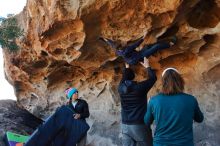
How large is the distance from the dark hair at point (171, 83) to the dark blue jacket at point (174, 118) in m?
0.05

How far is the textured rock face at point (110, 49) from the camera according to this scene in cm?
669

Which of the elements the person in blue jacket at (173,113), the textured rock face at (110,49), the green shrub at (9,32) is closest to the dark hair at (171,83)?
the person in blue jacket at (173,113)

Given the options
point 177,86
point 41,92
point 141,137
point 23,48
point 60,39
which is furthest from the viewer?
point 41,92

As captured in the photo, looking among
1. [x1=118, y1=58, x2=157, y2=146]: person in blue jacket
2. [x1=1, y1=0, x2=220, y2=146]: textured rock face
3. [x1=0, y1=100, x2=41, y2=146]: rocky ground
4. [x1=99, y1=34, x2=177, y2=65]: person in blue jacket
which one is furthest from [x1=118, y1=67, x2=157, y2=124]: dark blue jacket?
[x1=0, y1=100, x2=41, y2=146]: rocky ground

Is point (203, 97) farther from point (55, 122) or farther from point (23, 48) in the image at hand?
point (23, 48)

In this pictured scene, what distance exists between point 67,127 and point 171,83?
3575 millimetres

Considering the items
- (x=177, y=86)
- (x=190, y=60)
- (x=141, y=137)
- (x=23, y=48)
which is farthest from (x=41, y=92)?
(x=177, y=86)

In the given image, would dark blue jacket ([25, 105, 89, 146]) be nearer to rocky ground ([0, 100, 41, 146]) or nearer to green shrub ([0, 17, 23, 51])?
rocky ground ([0, 100, 41, 146])

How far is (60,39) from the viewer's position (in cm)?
770

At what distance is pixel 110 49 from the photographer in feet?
25.3

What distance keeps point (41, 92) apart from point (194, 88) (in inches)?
180

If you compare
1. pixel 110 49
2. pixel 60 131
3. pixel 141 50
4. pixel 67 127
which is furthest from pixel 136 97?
pixel 110 49

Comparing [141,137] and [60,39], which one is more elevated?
[60,39]

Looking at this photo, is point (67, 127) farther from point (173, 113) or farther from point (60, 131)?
point (173, 113)
